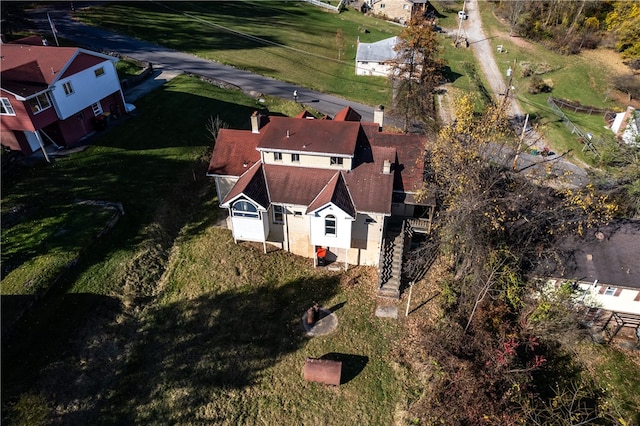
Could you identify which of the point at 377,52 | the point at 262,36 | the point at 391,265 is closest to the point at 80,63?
the point at 391,265

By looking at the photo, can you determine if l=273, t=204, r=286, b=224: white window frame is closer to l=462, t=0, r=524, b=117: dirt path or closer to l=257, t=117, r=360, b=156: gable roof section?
l=257, t=117, r=360, b=156: gable roof section

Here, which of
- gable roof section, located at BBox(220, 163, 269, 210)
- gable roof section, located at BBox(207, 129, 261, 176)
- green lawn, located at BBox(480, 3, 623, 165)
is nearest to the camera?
gable roof section, located at BBox(220, 163, 269, 210)

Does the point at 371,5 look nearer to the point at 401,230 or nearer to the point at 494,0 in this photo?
the point at 494,0

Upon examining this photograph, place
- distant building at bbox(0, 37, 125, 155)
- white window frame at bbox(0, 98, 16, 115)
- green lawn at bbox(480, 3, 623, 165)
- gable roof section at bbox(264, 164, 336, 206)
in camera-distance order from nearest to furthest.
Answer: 1. gable roof section at bbox(264, 164, 336, 206)
2. white window frame at bbox(0, 98, 16, 115)
3. distant building at bbox(0, 37, 125, 155)
4. green lawn at bbox(480, 3, 623, 165)

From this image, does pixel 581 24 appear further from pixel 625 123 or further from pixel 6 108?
pixel 6 108

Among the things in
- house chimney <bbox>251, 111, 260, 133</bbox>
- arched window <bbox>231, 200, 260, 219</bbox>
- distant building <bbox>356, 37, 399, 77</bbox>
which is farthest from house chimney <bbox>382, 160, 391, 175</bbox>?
distant building <bbox>356, 37, 399, 77</bbox>
